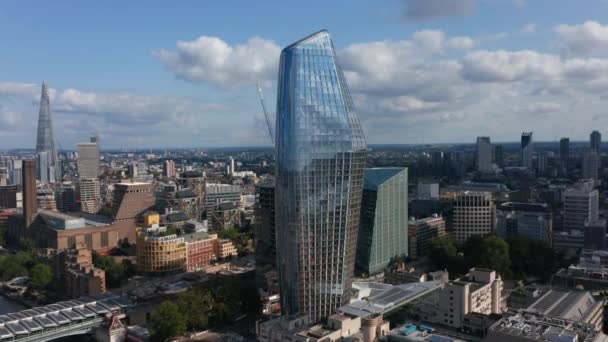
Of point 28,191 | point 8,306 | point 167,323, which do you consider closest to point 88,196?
point 28,191

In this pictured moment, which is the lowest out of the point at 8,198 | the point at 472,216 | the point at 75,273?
the point at 75,273

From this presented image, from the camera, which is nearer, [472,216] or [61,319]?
[61,319]

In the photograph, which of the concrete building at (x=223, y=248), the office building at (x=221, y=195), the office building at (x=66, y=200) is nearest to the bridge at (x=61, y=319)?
the concrete building at (x=223, y=248)

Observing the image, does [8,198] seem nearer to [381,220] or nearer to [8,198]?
[8,198]

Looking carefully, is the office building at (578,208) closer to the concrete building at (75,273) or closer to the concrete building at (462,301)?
the concrete building at (462,301)

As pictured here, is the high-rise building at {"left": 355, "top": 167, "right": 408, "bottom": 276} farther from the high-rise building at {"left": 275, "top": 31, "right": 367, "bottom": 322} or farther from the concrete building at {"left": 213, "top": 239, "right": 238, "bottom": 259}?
the concrete building at {"left": 213, "top": 239, "right": 238, "bottom": 259}

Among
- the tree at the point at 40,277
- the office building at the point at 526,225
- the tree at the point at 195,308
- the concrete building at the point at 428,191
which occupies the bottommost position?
the tree at the point at 40,277

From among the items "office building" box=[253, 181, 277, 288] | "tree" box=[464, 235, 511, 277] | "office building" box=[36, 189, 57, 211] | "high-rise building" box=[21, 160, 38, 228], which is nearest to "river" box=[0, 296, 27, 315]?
"office building" box=[253, 181, 277, 288]
